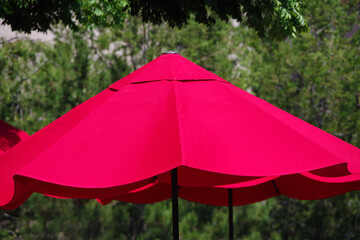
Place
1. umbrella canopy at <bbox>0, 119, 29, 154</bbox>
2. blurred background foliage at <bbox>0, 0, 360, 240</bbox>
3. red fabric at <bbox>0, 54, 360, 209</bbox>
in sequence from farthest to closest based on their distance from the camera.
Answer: blurred background foliage at <bbox>0, 0, 360, 240</bbox> < umbrella canopy at <bbox>0, 119, 29, 154</bbox> < red fabric at <bbox>0, 54, 360, 209</bbox>

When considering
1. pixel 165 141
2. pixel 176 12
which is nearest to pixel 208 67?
pixel 176 12

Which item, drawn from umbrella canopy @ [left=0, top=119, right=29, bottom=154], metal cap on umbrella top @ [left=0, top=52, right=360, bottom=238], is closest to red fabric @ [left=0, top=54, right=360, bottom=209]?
metal cap on umbrella top @ [left=0, top=52, right=360, bottom=238]

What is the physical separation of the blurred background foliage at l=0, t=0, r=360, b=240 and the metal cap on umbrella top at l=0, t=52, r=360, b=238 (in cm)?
715

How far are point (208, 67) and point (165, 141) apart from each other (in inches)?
344

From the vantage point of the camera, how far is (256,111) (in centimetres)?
345

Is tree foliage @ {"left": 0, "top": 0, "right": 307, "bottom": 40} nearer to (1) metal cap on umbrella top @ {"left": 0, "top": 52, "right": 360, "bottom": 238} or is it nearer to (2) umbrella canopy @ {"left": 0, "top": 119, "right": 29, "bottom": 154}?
(2) umbrella canopy @ {"left": 0, "top": 119, "right": 29, "bottom": 154}

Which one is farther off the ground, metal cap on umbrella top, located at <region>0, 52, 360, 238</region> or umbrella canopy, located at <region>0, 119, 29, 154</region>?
umbrella canopy, located at <region>0, 119, 29, 154</region>

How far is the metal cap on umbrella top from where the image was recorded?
284 cm

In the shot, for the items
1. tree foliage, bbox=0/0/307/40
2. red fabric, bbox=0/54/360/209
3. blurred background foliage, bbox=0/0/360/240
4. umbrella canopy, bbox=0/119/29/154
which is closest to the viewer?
red fabric, bbox=0/54/360/209

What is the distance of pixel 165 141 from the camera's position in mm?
2938

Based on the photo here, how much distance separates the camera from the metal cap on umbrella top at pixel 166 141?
284 cm

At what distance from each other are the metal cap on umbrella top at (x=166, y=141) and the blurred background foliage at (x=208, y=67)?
7155mm

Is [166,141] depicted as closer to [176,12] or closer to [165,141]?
[165,141]

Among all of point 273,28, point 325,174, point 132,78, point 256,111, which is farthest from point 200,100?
point 273,28
